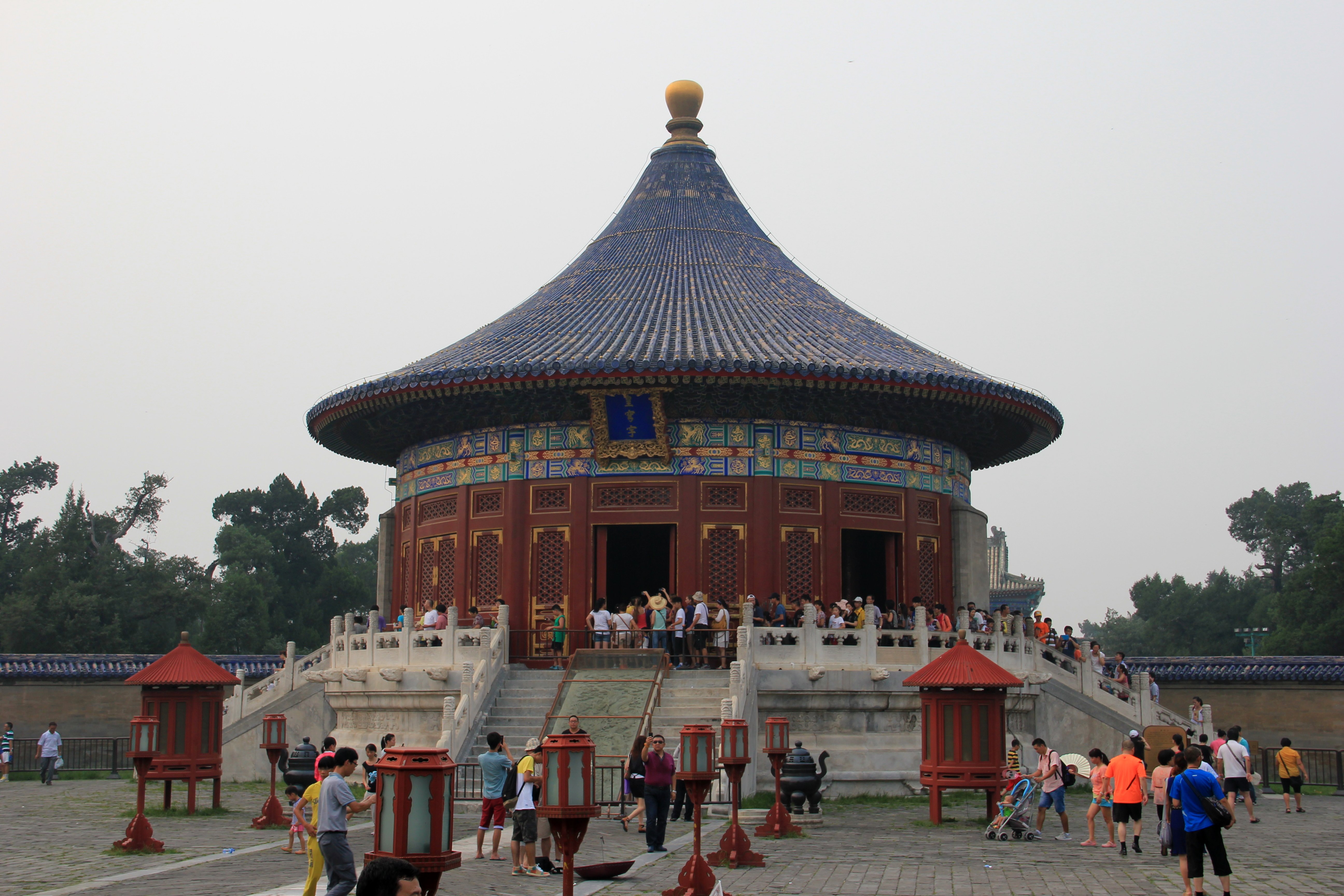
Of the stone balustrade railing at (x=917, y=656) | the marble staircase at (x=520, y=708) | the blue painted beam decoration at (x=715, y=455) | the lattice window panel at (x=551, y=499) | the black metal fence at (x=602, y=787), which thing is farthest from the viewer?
the lattice window panel at (x=551, y=499)

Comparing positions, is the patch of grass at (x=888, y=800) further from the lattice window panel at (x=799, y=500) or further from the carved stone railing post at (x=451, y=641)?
the lattice window panel at (x=799, y=500)

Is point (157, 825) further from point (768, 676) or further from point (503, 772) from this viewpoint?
point (768, 676)

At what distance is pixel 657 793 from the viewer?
49.4ft

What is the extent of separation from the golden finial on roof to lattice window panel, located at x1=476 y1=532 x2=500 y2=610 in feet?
41.6

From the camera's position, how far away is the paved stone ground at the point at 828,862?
12719mm

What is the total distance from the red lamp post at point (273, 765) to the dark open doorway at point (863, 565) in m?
13.5

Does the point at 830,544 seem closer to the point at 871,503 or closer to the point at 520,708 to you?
the point at 871,503

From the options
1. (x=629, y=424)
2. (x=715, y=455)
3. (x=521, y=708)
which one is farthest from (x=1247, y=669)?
(x=521, y=708)

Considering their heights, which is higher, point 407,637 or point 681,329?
point 681,329

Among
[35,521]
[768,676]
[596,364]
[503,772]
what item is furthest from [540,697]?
[35,521]

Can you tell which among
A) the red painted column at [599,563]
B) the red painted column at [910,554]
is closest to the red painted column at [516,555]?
the red painted column at [599,563]

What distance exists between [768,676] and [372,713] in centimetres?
734

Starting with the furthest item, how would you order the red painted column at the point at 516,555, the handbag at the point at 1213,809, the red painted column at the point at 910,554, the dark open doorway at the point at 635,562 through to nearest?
the dark open doorway at the point at 635,562 < the red painted column at the point at 910,554 < the red painted column at the point at 516,555 < the handbag at the point at 1213,809

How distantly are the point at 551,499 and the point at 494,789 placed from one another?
1245 cm
